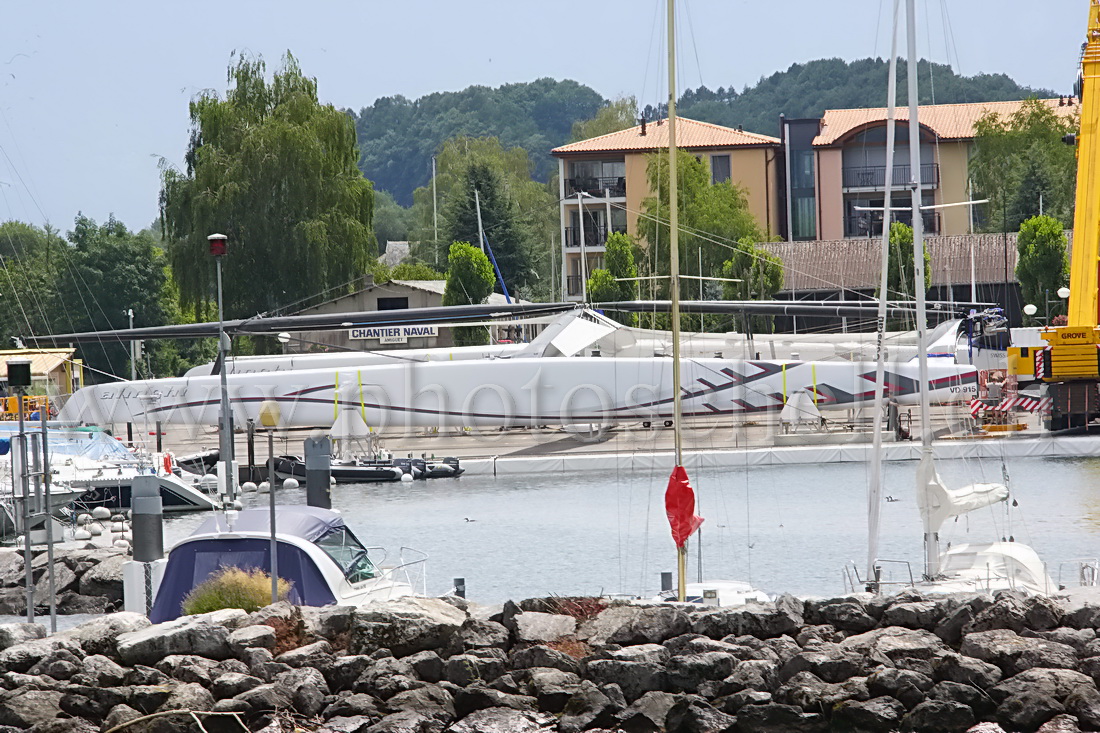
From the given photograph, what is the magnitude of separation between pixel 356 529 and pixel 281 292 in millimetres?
22697

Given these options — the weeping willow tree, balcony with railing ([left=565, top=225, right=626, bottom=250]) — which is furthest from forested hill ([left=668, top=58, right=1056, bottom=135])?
the weeping willow tree

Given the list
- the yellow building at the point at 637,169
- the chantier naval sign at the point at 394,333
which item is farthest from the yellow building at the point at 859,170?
the chantier naval sign at the point at 394,333

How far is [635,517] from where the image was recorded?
66.0ft

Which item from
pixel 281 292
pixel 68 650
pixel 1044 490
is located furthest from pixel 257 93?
pixel 68 650

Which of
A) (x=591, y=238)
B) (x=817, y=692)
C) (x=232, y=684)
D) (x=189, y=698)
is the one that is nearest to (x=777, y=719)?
(x=817, y=692)

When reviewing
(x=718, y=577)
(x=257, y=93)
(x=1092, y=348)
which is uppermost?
(x=257, y=93)

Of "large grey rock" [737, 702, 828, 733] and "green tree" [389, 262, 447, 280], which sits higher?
"green tree" [389, 262, 447, 280]

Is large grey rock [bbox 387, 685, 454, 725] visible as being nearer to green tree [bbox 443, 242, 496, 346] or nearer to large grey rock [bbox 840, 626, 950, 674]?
large grey rock [bbox 840, 626, 950, 674]

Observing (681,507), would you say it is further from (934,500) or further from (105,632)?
(105,632)

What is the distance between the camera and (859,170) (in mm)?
54875

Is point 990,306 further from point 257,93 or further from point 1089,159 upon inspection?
point 257,93

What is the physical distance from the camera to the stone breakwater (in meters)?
8.62

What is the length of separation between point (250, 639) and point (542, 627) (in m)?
2.07

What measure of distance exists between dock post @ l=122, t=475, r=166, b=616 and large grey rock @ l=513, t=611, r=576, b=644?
378 centimetres
